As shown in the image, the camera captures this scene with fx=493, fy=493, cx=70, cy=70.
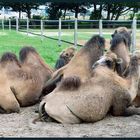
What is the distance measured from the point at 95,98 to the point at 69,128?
502mm

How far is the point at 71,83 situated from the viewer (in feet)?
19.4

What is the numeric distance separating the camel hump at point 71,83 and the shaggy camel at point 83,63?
291mm

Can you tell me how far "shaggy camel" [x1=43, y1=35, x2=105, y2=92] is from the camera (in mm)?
6383

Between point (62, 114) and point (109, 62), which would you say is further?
point (109, 62)

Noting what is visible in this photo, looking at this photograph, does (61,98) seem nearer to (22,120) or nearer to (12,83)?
(22,120)

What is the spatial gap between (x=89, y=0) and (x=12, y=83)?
2751 mm

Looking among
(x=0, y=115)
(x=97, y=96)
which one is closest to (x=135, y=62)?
(x=97, y=96)

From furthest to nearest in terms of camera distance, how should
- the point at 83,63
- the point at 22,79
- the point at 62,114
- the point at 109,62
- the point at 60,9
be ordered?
the point at 60,9 → the point at 22,79 → the point at 83,63 → the point at 109,62 → the point at 62,114

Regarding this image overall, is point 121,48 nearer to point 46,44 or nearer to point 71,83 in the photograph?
point 71,83

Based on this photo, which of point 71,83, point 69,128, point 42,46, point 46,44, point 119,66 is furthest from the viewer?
point 46,44

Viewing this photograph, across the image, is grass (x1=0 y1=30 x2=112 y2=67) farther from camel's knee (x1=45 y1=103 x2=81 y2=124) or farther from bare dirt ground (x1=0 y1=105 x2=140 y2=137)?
camel's knee (x1=45 y1=103 x2=81 y2=124)

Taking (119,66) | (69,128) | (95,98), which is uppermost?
(119,66)

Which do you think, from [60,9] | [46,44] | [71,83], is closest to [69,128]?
[71,83]

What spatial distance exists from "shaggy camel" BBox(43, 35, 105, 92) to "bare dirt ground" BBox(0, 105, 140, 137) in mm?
654
